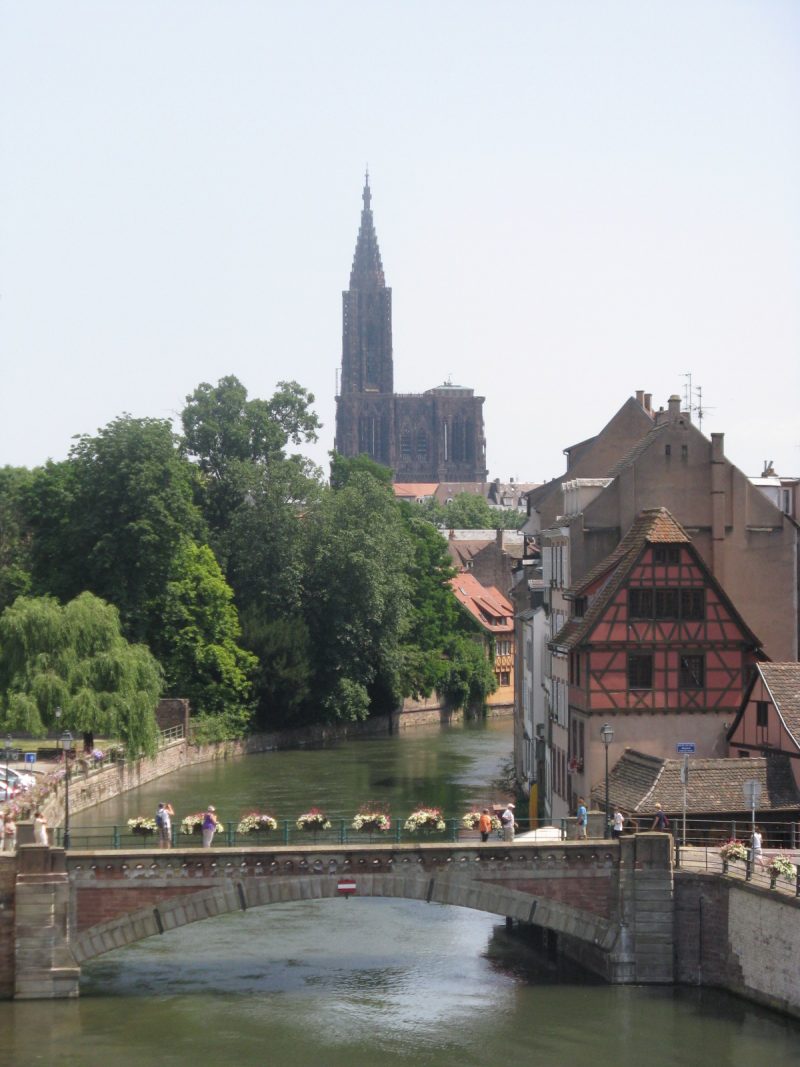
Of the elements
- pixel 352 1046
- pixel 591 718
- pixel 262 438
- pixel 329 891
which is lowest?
pixel 352 1046

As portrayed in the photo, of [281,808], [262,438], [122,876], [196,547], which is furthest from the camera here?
[262,438]

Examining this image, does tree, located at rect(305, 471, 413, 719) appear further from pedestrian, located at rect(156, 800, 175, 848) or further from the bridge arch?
the bridge arch

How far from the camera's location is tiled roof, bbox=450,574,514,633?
137m

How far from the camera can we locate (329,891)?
43.5 m

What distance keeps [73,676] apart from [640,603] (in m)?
29.6

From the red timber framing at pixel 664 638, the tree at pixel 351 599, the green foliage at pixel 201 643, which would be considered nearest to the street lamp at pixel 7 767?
the green foliage at pixel 201 643

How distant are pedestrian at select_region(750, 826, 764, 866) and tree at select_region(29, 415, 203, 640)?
166ft

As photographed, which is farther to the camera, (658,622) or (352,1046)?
(658,622)

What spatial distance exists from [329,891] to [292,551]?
60.7 metres

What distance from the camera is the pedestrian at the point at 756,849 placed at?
4298 centimetres

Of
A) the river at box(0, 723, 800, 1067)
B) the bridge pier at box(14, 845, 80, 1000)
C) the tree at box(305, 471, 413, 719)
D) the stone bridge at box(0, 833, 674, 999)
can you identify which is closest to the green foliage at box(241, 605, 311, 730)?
the tree at box(305, 471, 413, 719)

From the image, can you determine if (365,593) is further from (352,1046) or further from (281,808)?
(352,1046)

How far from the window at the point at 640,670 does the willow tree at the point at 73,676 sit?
2795 cm

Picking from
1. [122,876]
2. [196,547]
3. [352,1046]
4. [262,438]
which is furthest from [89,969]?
[262,438]
